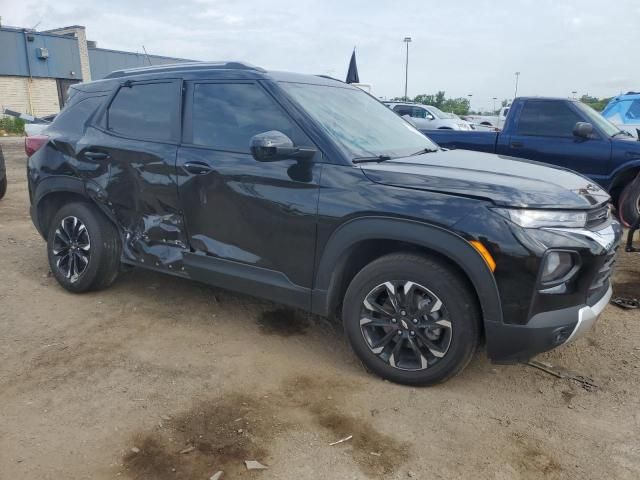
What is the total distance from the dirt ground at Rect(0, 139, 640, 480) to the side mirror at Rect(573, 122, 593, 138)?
3.46 meters

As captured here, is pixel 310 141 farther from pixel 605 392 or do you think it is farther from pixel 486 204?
pixel 605 392

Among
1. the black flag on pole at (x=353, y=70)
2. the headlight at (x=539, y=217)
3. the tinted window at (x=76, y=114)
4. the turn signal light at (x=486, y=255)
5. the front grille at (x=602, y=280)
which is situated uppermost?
the black flag on pole at (x=353, y=70)

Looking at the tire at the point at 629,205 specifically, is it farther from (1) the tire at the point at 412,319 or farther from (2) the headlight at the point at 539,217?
(1) the tire at the point at 412,319

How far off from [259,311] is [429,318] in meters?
1.76

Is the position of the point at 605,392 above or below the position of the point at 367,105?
below

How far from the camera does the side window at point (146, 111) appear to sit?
4.00 m

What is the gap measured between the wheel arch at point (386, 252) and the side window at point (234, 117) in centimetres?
72

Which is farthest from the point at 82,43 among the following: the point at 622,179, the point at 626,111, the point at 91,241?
the point at 622,179

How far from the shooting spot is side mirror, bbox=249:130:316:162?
3.15m

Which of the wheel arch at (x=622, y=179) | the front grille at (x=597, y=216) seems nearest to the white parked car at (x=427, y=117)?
the wheel arch at (x=622, y=179)

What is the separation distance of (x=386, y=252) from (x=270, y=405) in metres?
1.14

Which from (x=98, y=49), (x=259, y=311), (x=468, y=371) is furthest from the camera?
(x=98, y=49)

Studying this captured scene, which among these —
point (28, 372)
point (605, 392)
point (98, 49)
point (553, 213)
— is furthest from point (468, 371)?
point (98, 49)

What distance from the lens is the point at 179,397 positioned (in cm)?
314
